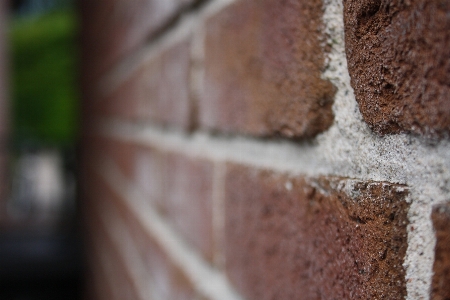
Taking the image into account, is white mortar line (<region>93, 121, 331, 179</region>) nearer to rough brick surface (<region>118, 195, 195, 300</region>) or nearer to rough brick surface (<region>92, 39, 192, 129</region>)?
rough brick surface (<region>92, 39, 192, 129</region>)

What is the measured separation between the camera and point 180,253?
2.11 ft

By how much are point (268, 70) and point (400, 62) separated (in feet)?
0.50

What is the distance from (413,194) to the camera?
0.22m

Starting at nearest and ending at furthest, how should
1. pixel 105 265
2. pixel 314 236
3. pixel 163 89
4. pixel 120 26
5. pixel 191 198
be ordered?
pixel 314 236
pixel 191 198
pixel 163 89
pixel 120 26
pixel 105 265

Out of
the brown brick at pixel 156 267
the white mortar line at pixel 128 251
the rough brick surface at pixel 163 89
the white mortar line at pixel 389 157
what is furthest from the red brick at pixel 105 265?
the white mortar line at pixel 389 157

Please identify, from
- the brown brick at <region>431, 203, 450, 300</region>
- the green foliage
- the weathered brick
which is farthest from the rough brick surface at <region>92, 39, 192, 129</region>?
the green foliage

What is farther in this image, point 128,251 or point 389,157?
point 128,251

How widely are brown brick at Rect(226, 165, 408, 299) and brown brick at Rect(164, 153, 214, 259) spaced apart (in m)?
0.06

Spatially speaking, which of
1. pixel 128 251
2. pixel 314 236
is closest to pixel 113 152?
pixel 128 251

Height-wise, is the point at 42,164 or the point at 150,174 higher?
the point at 150,174

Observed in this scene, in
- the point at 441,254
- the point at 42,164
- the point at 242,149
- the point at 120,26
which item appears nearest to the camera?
the point at 441,254

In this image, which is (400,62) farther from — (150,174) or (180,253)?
(150,174)

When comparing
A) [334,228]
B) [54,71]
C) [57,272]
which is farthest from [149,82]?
[54,71]

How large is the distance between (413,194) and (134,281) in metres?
0.90
